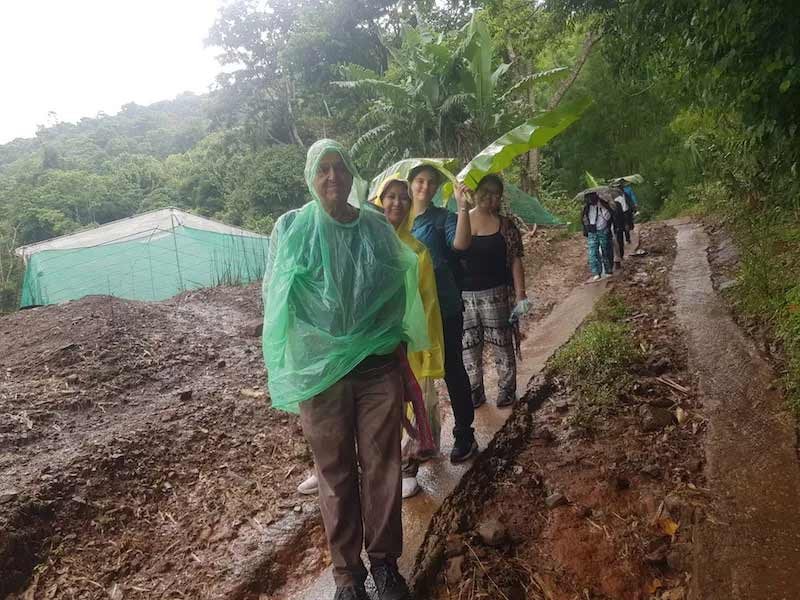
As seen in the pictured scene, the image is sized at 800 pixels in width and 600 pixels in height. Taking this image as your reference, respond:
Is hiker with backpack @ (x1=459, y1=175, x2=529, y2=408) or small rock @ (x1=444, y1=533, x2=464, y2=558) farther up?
hiker with backpack @ (x1=459, y1=175, x2=529, y2=408)

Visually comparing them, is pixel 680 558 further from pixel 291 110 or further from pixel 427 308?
pixel 291 110

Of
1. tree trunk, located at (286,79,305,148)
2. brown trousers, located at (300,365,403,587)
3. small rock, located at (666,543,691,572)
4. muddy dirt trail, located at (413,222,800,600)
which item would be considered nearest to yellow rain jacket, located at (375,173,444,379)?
brown trousers, located at (300,365,403,587)

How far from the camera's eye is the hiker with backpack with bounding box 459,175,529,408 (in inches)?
123

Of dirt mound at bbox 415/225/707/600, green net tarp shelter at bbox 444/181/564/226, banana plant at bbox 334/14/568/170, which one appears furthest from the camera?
banana plant at bbox 334/14/568/170

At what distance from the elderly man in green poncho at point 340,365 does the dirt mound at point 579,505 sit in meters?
0.38

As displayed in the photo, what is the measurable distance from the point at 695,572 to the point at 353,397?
4.52 feet

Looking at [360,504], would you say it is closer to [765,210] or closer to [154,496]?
[154,496]

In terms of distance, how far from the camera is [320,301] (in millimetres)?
1989

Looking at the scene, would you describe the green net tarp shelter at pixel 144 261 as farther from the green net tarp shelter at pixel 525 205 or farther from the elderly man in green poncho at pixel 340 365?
the elderly man in green poncho at pixel 340 365

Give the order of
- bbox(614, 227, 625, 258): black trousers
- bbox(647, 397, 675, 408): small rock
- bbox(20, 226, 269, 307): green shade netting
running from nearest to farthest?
1. bbox(647, 397, 675, 408): small rock
2. bbox(614, 227, 625, 258): black trousers
3. bbox(20, 226, 269, 307): green shade netting

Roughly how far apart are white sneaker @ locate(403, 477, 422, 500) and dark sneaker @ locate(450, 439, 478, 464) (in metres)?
0.27

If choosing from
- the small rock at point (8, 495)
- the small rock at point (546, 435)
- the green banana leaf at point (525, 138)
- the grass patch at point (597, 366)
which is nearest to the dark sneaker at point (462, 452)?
the small rock at point (546, 435)

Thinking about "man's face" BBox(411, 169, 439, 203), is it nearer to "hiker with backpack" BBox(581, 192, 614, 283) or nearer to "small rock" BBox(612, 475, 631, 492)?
"small rock" BBox(612, 475, 631, 492)

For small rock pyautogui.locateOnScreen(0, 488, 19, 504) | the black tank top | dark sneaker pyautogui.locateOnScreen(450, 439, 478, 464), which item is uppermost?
the black tank top
